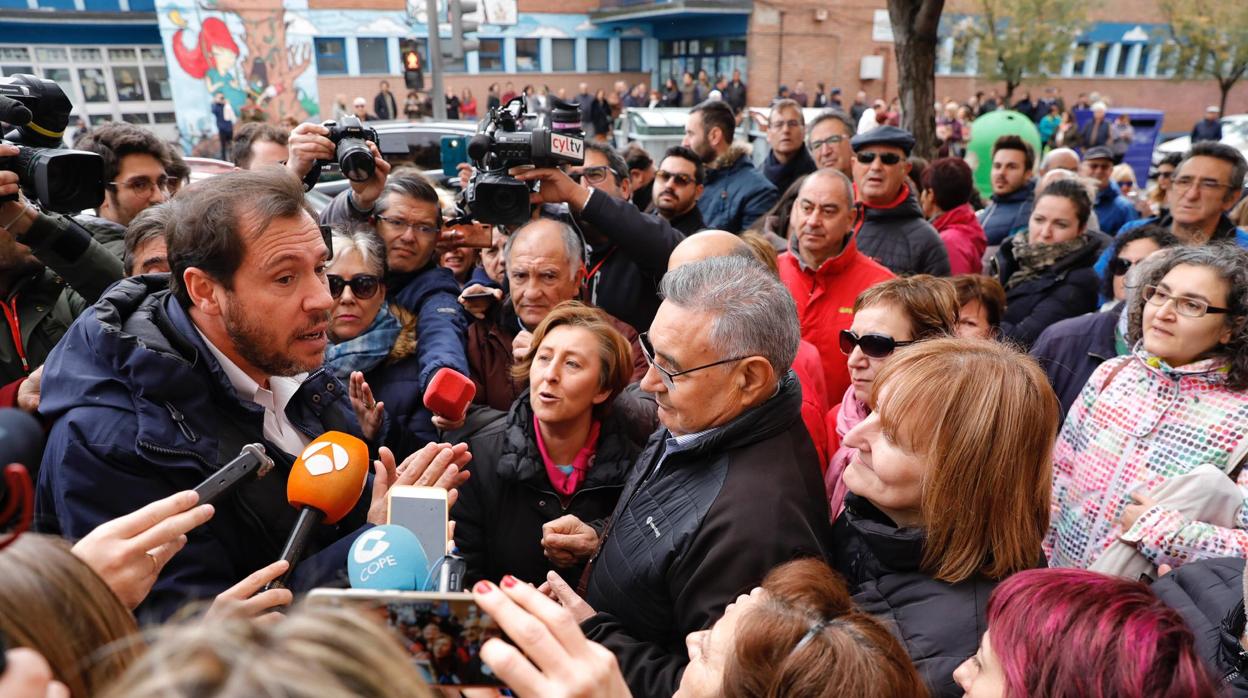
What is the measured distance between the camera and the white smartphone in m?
1.60

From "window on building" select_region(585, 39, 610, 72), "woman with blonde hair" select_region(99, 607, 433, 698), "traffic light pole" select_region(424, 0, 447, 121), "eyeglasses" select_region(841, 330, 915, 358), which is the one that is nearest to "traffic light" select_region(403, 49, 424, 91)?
"traffic light pole" select_region(424, 0, 447, 121)

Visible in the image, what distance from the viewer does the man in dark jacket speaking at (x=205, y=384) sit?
175cm

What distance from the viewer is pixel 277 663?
708mm

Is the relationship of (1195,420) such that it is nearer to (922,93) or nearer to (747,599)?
(747,599)

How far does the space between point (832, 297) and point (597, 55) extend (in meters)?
28.2

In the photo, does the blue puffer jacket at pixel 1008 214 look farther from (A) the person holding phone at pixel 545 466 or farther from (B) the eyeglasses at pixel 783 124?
(A) the person holding phone at pixel 545 466

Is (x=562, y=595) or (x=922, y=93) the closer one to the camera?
(x=562, y=595)

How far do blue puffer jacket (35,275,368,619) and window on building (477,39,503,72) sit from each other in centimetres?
2767

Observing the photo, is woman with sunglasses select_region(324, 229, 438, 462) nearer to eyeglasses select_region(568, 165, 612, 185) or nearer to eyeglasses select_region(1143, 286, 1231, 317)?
eyeglasses select_region(568, 165, 612, 185)

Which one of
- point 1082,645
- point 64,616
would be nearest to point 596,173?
point 1082,645

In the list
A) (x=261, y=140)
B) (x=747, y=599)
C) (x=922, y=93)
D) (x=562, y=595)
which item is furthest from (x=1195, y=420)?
(x=922, y=93)

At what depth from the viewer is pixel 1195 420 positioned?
242 cm

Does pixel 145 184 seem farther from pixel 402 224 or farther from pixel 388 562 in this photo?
pixel 388 562

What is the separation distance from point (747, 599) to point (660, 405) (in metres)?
0.81
